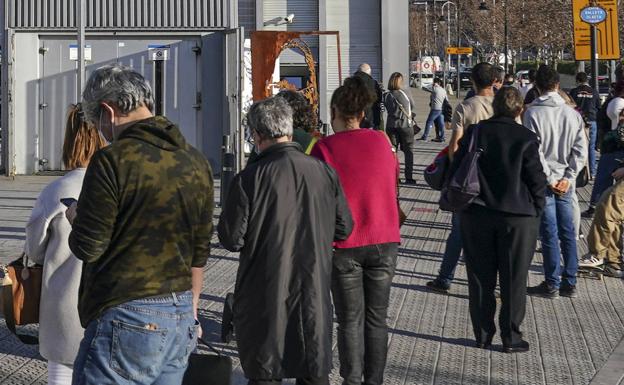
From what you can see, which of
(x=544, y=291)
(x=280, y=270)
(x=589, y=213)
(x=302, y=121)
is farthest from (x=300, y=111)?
(x=589, y=213)

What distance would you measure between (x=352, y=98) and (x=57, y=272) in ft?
7.47

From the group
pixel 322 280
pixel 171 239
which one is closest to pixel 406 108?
pixel 322 280

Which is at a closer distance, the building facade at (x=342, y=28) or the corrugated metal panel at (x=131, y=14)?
the corrugated metal panel at (x=131, y=14)

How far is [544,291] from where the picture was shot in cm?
951

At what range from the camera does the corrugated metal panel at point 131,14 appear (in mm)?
19234

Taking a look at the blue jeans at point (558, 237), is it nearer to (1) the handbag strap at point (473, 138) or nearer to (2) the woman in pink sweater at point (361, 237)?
(1) the handbag strap at point (473, 138)

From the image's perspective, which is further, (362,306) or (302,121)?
(302,121)

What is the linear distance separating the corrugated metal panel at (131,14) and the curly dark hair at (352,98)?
1322 centimetres

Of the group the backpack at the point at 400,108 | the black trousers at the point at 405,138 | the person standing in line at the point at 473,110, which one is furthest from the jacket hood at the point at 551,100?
the black trousers at the point at 405,138

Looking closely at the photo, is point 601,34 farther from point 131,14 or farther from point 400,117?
point 131,14

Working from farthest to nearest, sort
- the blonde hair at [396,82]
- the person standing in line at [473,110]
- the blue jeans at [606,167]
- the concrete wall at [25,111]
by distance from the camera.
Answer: the concrete wall at [25,111], the blonde hair at [396,82], the blue jeans at [606,167], the person standing in line at [473,110]

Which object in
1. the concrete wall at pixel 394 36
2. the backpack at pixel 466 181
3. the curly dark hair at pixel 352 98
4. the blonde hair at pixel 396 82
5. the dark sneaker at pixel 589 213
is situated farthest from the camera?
the concrete wall at pixel 394 36

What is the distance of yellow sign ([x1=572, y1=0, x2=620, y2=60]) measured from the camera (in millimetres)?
18875

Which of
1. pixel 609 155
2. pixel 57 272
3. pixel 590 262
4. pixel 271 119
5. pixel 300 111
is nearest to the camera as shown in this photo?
pixel 57 272
